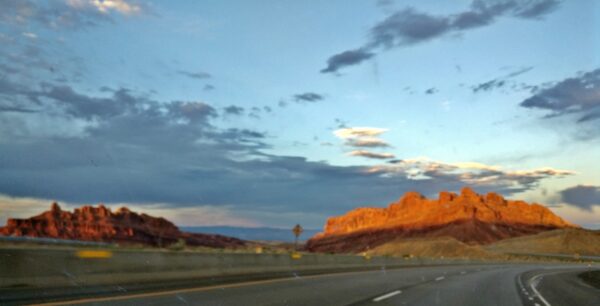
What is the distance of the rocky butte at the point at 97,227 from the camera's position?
267 ft

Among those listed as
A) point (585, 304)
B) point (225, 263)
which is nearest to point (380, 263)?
point (225, 263)

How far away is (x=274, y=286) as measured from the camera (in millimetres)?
15820

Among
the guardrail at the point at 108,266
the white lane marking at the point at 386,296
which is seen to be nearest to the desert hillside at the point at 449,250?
the guardrail at the point at 108,266

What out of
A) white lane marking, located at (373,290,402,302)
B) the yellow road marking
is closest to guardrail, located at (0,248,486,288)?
the yellow road marking

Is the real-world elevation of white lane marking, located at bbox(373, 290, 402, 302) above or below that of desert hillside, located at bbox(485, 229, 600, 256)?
below

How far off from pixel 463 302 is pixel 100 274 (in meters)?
8.31

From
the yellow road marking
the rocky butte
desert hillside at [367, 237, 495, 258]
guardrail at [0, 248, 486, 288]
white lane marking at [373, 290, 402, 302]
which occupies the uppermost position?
the rocky butte

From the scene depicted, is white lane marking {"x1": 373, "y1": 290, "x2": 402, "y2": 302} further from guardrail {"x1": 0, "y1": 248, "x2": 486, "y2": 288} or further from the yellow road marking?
the yellow road marking

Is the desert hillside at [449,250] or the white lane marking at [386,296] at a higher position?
the desert hillside at [449,250]

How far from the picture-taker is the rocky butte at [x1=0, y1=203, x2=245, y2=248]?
81.3m

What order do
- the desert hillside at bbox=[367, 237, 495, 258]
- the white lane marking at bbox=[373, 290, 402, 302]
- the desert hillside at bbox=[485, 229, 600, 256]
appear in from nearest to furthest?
the white lane marking at bbox=[373, 290, 402, 302]
the desert hillside at bbox=[367, 237, 495, 258]
the desert hillside at bbox=[485, 229, 600, 256]

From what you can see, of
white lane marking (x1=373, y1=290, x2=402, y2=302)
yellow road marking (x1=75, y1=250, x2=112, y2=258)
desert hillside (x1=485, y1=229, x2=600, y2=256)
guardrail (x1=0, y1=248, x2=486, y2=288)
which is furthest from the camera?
desert hillside (x1=485, y1=229, x2=600, y2=256)

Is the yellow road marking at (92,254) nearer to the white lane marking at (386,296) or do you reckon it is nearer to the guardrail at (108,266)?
the guardrail at (108,266)

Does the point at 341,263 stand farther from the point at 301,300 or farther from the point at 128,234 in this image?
the point at 128,234
